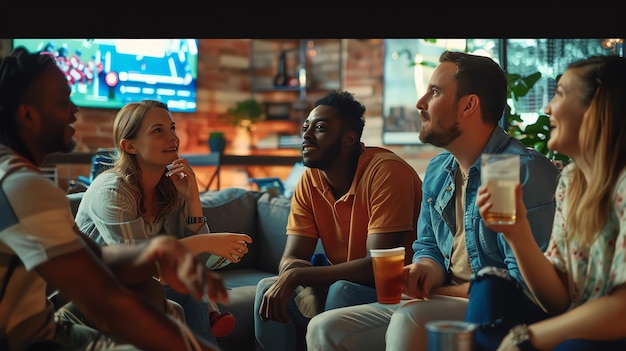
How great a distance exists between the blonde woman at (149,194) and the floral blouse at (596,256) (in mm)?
1314

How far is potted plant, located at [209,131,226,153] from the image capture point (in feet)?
23.9

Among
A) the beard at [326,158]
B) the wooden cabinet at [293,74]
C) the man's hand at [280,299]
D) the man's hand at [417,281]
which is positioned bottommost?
the man's hand at [280,299]

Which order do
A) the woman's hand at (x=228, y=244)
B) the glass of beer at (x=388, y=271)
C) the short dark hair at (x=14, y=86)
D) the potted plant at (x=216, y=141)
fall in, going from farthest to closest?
the potted plant at (x=216, y=141), the woman's hand at (x=228, y=244), the glass of beer at (x=388, y=271), the short dark hair at (x=14, y=86)

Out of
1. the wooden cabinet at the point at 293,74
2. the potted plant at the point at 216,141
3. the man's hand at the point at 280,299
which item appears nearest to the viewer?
the man's hand at the point at 280,299

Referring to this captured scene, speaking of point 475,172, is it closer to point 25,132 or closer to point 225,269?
point 25,132

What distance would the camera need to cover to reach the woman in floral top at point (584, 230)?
148cm

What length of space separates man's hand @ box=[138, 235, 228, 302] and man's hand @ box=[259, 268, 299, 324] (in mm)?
1064

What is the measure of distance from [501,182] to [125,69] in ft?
18.4

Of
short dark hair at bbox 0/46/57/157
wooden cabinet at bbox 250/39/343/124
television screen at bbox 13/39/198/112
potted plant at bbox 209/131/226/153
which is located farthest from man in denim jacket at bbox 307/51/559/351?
wooden cabinet at bbox 250/39/343/124

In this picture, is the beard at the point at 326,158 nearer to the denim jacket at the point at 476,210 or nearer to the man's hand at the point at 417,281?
the denim jacket at the point at 476,210

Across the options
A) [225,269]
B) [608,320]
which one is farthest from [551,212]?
[225,269]

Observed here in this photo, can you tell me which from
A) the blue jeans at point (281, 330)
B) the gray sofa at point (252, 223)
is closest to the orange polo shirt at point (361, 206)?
the blue jeans at point (281, 330)

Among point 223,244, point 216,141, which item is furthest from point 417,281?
point 216,141

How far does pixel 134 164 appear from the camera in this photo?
2727mm
